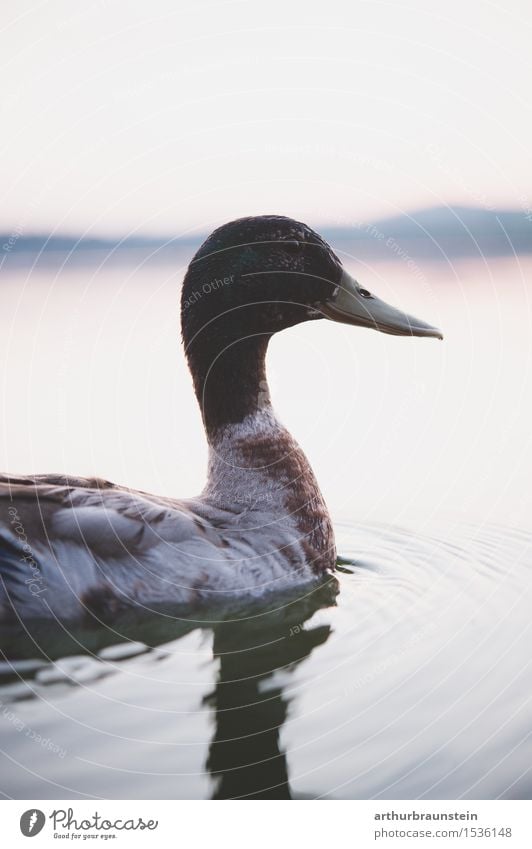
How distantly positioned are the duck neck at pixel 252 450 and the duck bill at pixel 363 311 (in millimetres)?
241

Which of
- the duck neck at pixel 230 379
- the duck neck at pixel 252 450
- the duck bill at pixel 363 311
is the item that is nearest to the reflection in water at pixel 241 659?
the duck neck at pixel 252 450

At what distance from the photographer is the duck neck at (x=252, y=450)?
10.2 ft

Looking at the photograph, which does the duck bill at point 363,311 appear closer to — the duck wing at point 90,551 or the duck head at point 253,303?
the duck head at point 253,303

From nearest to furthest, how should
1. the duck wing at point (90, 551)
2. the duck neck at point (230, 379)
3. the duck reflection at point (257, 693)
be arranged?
1. the duck reflection at point (257, 693)
2. the duck wing at point (90, 551)
3. the duck neck at point (230, 379)

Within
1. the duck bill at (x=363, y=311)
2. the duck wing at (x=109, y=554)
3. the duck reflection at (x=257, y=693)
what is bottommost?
the duck reflection at (x=257, y=693)

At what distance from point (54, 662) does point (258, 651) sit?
497 mm

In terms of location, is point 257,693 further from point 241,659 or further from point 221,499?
point 221,499

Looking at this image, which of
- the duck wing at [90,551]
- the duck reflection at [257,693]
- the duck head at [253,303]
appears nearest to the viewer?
the duck reflection at [257,693]

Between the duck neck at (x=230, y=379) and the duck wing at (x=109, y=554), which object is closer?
the duck wing at (x=109, y=554)

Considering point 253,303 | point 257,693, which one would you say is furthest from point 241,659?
point 253,303

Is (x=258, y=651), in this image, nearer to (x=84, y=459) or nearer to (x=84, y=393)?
(x=84, y=459)

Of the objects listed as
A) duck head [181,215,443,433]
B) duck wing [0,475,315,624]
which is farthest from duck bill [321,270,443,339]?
duck wing [0,475,315,624]

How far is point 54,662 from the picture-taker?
8.41 ft

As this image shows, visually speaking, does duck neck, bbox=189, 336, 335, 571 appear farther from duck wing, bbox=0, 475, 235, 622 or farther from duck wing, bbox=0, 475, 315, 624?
duck wing, bbox=0, 475, 235, 622
